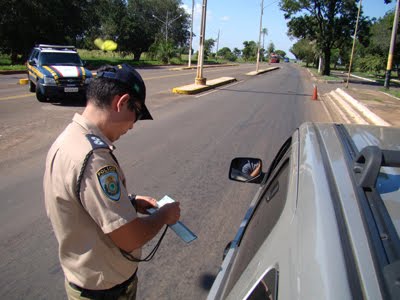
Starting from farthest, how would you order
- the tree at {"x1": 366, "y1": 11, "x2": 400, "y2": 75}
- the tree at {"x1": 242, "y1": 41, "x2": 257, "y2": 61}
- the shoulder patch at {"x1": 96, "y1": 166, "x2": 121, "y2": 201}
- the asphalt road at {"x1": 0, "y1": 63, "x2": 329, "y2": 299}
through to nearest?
the tree at {"x1": 242, "y1": 41, "x2": 257, "y2": 61}
the tree at {"x1": 366, "y1": 11, "x2": 400, "y2": 75}
the asphalt road at {"x1": 0, "y1": 63, "x2": 329, "y2": 299}
the shoulder patch at {"x1": 96, "y1": 166, "x2": 121, "y2": 201}

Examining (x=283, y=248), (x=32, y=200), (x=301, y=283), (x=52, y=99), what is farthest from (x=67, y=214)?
(x=52, y=99)

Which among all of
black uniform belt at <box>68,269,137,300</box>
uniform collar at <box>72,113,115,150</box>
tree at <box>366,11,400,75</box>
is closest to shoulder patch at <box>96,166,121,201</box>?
uniform collar at <box>72,113,115,150</box>

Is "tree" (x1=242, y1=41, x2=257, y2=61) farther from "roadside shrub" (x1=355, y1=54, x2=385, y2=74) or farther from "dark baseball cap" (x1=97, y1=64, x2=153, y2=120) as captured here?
"dark baseball cap" (x1=97, y1=64, x2=153, y2=120)

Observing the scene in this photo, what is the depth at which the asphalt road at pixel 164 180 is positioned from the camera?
3.40 metres

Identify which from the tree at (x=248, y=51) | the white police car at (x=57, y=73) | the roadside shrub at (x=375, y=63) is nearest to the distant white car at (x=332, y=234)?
the white police car at (x=57, y=73)

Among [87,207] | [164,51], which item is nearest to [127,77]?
[87,207]

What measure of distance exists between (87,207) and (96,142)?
267 millimetres

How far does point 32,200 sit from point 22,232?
2.96 ft

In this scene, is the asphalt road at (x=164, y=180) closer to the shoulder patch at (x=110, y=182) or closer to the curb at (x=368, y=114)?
the curb at (x=368, y=114)

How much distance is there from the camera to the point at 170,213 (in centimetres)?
189

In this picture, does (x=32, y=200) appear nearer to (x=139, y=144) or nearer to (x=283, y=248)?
(x=139, y=144)

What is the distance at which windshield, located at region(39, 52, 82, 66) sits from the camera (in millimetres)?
13906

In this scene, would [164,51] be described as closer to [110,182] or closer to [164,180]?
[164,180]

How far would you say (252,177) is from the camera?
2.79m
